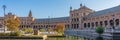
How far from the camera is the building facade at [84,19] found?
66.2m

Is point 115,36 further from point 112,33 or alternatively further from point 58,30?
point 58,30

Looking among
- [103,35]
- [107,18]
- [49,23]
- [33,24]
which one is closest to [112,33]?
[103,35]

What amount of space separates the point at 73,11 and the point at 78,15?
431 cm

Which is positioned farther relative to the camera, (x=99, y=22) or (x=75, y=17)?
(x=75, y=17)

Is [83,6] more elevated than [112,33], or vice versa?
[83,6]

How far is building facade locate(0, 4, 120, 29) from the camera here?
217 feet

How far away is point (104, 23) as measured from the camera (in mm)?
72500

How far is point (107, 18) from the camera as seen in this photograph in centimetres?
6969

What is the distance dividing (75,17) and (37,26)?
141 ft

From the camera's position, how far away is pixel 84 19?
312 ft

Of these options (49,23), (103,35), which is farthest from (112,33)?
(49,23)

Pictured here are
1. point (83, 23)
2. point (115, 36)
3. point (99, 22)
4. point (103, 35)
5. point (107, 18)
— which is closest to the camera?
point (115, 36)

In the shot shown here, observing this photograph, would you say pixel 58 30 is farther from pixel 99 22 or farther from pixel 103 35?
pixel 103 35

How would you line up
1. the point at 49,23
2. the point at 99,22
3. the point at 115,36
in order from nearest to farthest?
the point at 115,36 → the point at 99,22 → the point at 49,23
